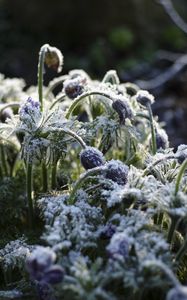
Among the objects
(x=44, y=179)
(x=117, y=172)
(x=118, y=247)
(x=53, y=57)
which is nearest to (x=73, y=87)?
(x=53, y=57)

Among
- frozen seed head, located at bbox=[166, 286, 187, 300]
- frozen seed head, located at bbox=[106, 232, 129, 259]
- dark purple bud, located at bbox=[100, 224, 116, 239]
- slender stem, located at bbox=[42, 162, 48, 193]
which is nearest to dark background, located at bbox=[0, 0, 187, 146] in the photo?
slender stem, located at bbox=[42, 162, 48, 193]

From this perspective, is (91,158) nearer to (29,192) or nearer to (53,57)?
(29,192)

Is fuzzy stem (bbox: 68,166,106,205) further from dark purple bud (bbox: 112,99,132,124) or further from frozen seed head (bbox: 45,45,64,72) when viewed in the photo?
frozen seed head (bbox: 45,45,64,72)

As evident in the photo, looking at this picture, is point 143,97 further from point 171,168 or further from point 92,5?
Answer: point 92,5

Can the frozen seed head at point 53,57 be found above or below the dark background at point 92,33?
below

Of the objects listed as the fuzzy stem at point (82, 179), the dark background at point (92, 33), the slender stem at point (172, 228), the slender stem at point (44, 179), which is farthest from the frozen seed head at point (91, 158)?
the dark background at point (92, 33)

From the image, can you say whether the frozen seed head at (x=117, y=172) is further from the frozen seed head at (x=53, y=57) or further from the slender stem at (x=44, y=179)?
the frozen seed head at (x=53, y=57)
